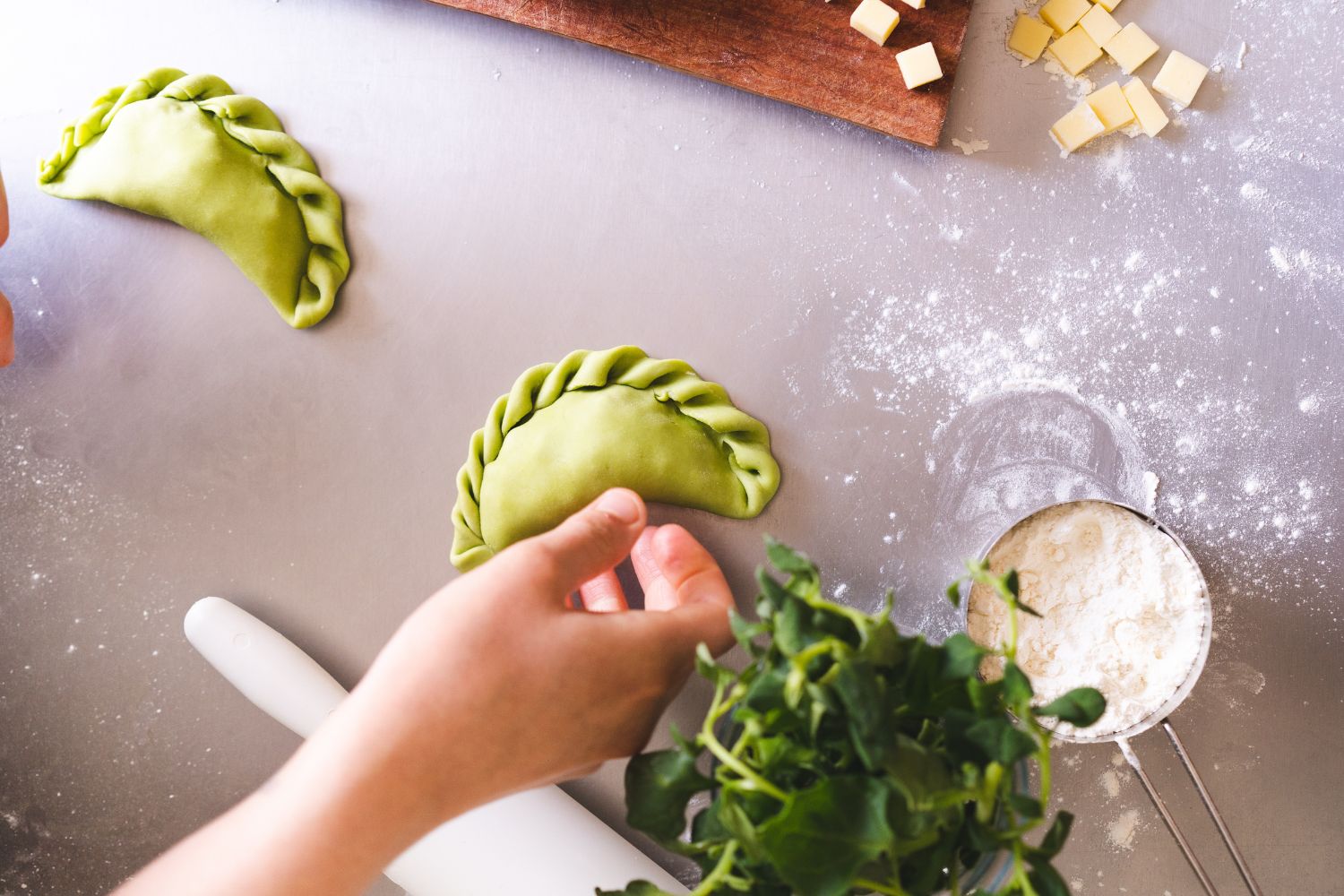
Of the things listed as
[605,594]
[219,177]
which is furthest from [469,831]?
[219,177]

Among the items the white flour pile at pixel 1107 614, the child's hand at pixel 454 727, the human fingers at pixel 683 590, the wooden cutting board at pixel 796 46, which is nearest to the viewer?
the child's hand at pixel 454 727

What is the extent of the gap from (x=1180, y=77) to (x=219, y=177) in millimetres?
1075

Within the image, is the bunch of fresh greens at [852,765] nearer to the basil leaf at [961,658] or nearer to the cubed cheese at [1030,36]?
the basil leaf at [961,658]

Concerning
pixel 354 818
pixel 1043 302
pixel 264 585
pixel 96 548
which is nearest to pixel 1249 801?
pixel 1043 302

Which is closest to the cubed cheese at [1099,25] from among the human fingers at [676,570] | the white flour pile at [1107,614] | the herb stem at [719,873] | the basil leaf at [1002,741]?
the white flour pile at [1107,614]

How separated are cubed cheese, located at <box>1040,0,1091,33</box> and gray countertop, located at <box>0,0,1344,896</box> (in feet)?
0.18

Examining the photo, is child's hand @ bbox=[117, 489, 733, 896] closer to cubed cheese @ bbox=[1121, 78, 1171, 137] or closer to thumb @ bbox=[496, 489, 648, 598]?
thumb @ bbox=[496, 489, 648, 598]

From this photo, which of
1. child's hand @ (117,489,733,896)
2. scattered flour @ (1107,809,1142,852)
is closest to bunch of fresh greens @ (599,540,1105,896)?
child's hand @ (117,489,733,896)

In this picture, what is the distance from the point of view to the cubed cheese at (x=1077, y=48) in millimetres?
996

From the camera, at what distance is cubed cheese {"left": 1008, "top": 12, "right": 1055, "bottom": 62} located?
1.00 m

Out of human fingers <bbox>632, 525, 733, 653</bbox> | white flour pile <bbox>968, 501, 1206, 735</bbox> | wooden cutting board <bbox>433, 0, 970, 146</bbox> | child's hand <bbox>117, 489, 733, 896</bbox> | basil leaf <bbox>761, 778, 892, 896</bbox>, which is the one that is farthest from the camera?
wooden cutting board <bbox>433, 0, 970, 146</bbox>

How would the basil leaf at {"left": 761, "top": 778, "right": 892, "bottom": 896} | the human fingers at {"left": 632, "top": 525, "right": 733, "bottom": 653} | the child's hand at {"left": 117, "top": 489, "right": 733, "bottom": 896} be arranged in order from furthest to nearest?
the human fingers at {"left": 632, "top": 525, "right": 733, "bottom": 653}, the child's hand at {"left": 117, "top": 489, "right": 733, "bottom": 896}, the basil leaf at {"left": 761, "top": 778, "right": 892, "bottom": 896}

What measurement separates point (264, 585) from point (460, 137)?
0.57 m

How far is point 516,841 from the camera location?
0.91m
